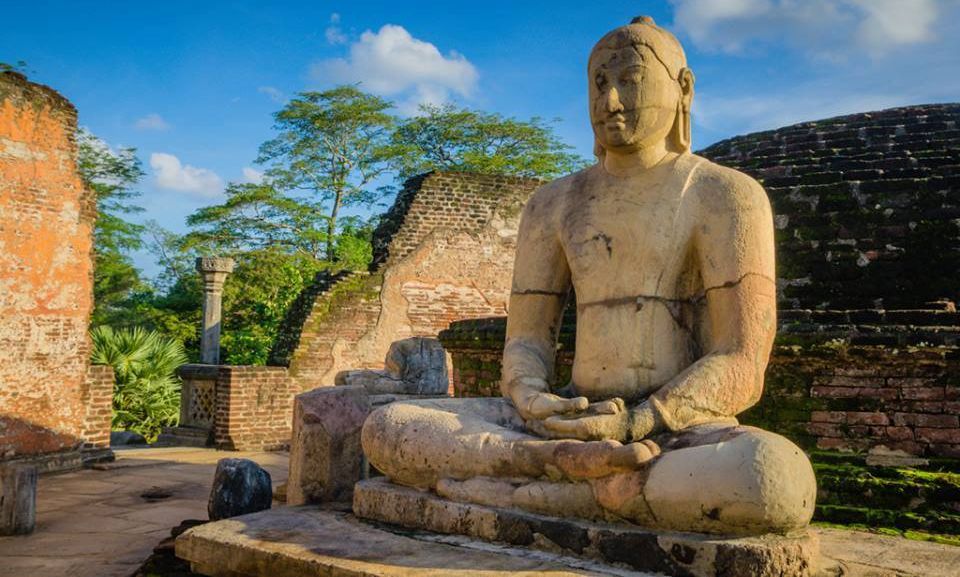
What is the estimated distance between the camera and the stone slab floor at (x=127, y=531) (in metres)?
3.39

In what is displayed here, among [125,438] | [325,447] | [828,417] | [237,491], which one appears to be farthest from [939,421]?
[125,438]

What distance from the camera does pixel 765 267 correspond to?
3.41 metres

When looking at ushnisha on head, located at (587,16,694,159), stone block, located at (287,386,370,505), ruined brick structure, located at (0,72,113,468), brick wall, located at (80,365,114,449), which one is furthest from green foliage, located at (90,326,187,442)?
ushnisha on head, located at (587,16,694,159)

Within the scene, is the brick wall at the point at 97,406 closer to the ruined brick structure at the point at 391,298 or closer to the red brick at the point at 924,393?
the ruined brick structure at the point at 391,298

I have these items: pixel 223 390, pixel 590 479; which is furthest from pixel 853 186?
pixel 223 390

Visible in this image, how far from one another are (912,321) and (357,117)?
816 inches

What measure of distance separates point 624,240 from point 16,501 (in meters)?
4.32

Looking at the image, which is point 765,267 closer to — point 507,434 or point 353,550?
point 507,434

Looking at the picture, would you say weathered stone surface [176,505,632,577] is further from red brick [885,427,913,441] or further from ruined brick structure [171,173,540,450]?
ruined brick structure [171,173,540,450]

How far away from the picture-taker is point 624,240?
11.7 ft

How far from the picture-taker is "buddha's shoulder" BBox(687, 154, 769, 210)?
3.46 metres

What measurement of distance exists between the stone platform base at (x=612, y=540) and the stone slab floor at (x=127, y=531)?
0.47 metres

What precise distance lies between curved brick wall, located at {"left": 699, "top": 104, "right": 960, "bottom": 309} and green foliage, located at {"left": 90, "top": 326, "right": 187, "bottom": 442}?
9578mm

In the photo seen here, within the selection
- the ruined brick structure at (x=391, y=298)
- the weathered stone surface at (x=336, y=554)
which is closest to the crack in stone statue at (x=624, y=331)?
the weathered stone surface at (x=336, y=554)
